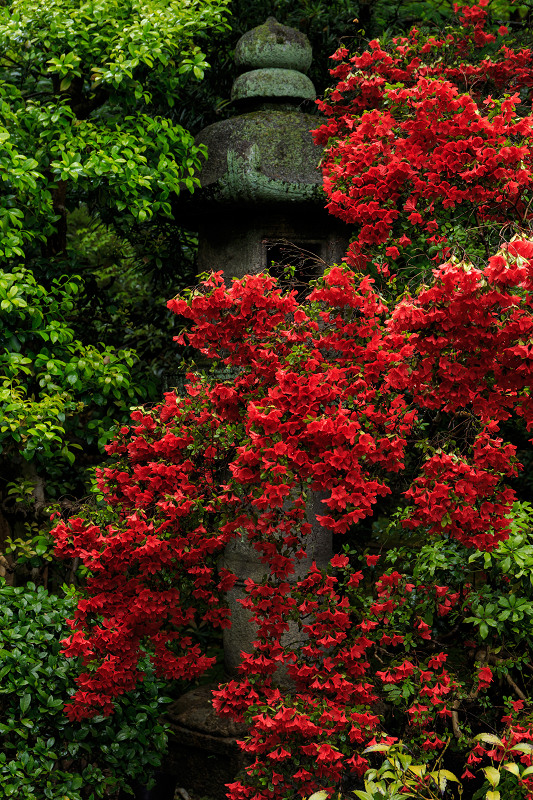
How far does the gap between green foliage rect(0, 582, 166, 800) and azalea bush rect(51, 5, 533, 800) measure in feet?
0.65

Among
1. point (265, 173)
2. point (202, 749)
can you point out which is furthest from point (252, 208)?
point (202, 749)

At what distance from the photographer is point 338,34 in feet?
18.3

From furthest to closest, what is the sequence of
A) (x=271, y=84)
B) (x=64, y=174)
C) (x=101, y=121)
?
1. (x=101, y=121)
2. (x=271, y=84)
3. (x=64, y=174)

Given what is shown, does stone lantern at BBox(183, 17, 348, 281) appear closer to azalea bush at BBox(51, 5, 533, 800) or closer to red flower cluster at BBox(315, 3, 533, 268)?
red flower cluster at BBox(315, 3, 533, 268)

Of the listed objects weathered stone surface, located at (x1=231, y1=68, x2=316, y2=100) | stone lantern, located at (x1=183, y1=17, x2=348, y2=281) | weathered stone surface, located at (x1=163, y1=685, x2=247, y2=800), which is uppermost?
weathered stone surface, located at (x1=231, y1=68, x2=316, y2=100)

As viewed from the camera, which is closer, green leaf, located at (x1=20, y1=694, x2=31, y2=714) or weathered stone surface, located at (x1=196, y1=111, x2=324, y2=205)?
green leaf, located at (x1=20, y1=694, x2=31, y2=714)

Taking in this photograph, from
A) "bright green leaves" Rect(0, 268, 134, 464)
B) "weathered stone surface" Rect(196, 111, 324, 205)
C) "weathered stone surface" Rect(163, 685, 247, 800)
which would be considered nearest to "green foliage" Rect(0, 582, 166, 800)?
"weathered stone surface" Rect(163, 685, 247, 800)

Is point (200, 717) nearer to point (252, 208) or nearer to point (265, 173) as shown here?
point (252, 208)

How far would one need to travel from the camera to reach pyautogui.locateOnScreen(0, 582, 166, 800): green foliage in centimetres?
368

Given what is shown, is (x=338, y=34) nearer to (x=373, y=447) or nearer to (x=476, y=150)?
(x=476, y=150)

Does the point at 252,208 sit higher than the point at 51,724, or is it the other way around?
the point at 252,208

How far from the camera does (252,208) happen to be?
4453 millimetres

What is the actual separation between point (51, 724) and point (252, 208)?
2.75 metres

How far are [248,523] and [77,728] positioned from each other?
1478 mm
